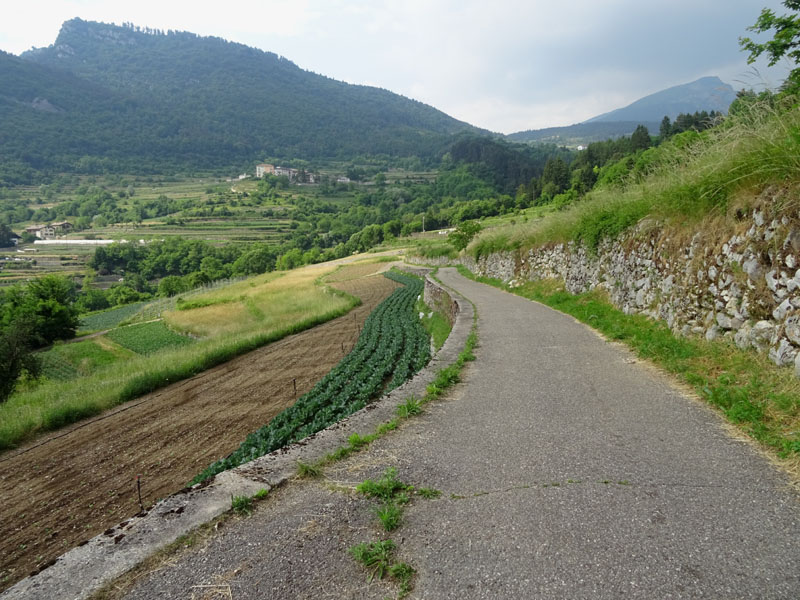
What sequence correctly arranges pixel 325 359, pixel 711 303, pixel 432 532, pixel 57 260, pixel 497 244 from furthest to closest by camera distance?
pixel 57 260 → pixel 497 244 → pixel 325 359 → pixel 711 303 → pixel 432 532

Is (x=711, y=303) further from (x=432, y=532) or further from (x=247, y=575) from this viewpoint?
(x=247, y=575)

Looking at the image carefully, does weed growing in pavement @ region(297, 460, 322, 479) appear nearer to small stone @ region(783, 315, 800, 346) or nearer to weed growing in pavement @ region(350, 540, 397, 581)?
weed growing in pavement @ region(350, 540, 397, 581)

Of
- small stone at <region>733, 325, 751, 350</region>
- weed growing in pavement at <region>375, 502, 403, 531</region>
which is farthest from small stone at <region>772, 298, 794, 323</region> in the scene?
weed growing in pavement at <region>375, 502, 403, 531</region>

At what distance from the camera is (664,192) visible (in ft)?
28.0

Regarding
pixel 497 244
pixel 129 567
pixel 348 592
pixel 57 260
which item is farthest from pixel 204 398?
pixel 57 260

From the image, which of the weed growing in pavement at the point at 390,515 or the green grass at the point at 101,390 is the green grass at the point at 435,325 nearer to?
the green grass at the point at 101,390

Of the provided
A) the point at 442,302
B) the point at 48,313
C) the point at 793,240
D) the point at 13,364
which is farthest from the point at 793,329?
the point at 48,313

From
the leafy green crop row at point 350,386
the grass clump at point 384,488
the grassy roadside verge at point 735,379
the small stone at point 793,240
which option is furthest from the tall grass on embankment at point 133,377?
the small stone at point 793,240

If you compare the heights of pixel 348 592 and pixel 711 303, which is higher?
pixel 711 303

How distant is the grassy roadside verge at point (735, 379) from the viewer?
3865mm

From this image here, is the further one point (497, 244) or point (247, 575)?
point (497, 244)

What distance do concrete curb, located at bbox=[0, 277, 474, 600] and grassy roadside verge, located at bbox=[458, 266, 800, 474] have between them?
3787mm

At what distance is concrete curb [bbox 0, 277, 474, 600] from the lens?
253 cm

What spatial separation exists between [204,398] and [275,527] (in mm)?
11516
